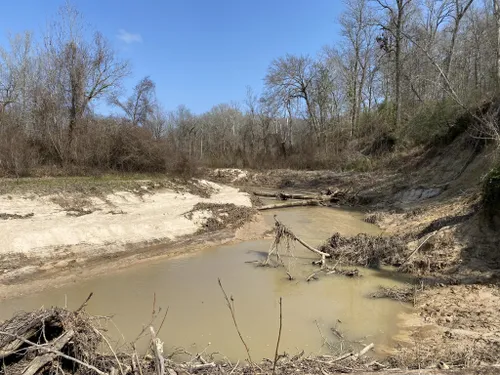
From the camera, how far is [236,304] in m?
8.02

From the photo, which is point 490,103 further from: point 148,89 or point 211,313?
point 148,89

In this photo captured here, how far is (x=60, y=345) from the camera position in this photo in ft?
11.6

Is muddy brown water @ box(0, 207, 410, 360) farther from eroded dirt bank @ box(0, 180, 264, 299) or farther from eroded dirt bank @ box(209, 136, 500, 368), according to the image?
eroded dirt bank @ box(0, 180, 264, 299)

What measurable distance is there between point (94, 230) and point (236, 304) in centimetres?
577

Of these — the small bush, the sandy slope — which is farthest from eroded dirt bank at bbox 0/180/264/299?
the small bush

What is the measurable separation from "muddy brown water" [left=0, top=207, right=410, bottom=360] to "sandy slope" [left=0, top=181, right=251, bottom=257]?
5.71ft

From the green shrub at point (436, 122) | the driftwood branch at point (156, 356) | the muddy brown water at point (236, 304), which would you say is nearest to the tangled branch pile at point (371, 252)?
the muddy brown water at point (236, 304)

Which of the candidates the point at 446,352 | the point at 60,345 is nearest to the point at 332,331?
the point at 446,352

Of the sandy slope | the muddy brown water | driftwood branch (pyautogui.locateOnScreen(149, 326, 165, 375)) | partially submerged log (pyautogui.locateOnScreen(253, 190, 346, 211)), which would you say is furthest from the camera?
partially submerged log (pyautogui.locateOnScreen(253, 190, 346, 211))

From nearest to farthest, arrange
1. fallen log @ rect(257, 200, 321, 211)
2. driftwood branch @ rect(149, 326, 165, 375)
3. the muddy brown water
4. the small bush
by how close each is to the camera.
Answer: driftwood branch @ rect(149, 326, 165, 375) < the muddy brown water < the small bush < fallen log @ rect(257, 200, 321, 211)

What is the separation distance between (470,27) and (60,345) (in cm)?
4522

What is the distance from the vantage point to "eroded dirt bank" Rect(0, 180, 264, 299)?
31.5 ft

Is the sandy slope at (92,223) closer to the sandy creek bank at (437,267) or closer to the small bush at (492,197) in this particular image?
the sandy creek bank at (437,267)

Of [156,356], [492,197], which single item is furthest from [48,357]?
[492,197]
